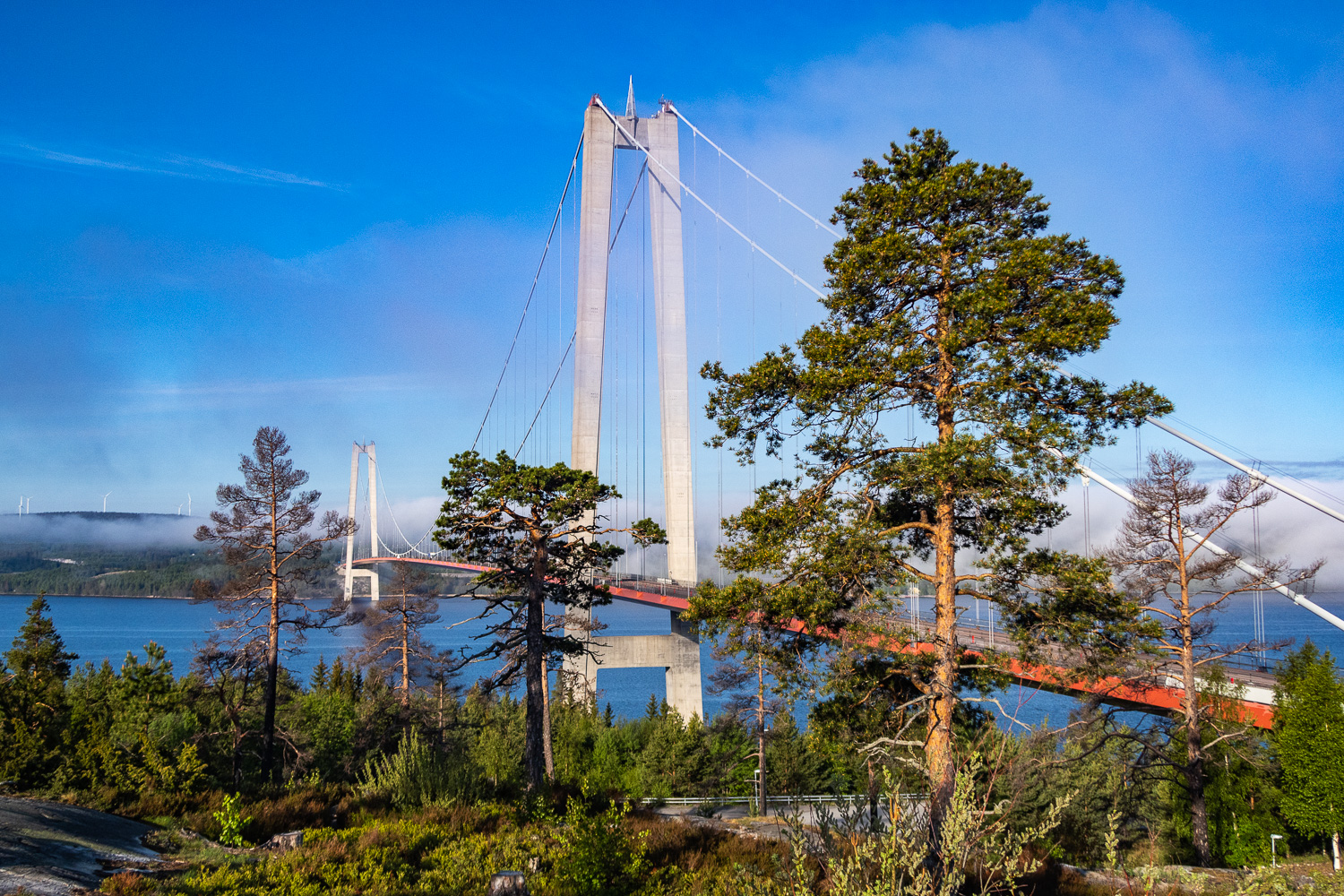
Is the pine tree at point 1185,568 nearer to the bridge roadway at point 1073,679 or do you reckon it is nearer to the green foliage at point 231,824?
the bridge roadway at point 1073,679

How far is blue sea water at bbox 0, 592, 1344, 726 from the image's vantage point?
4156 cm

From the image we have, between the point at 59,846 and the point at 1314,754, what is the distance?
70.7 feet

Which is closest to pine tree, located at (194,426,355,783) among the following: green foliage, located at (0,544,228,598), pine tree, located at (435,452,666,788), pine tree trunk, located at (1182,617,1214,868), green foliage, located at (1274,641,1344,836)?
pine tree, located at (435,452,666,788)

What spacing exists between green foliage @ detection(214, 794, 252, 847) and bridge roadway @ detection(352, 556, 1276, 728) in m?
5.50

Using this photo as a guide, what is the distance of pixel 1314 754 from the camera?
17203mm

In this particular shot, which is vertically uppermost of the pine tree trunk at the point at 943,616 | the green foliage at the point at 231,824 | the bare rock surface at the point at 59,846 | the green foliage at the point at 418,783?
the pine tree trunk at the point at 943,616

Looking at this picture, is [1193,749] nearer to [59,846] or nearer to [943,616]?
[943,616]

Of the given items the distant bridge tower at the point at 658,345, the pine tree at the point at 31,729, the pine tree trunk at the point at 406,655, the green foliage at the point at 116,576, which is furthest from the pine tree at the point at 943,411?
the green foliage at the point at 116,576

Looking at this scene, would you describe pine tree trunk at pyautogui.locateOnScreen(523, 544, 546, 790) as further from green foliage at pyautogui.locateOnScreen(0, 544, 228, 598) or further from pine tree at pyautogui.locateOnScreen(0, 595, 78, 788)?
green foliage at pyautogui.locateOnScreen(0, 544, 228, 598)

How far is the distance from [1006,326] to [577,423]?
70.5ft

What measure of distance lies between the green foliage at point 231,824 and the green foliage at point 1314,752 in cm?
1997

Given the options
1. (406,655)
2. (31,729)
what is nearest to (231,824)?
(31,729)

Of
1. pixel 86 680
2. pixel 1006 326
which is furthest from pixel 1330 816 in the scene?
pixel 86 680

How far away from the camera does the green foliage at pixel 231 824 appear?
713 centimetres
